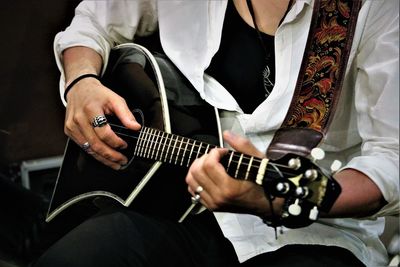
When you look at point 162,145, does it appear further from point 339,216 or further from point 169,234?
point 339,216

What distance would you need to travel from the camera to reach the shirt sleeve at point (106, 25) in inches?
56.1

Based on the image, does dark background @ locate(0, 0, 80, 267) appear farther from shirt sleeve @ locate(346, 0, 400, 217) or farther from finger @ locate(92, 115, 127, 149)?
shirt sleeve @ locate(346, 0, 400, 217)

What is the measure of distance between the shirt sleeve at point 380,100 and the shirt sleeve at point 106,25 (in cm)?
53

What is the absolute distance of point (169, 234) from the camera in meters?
1.19

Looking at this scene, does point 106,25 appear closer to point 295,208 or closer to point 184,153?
point 184,153

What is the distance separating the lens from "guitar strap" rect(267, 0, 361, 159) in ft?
3.56

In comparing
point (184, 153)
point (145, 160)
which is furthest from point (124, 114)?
point (184, 153)

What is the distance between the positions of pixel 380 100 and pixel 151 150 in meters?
0.42

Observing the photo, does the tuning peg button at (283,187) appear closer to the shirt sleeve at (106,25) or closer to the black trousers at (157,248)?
the black trousers at (157,248)

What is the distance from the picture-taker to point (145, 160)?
1202 millimetres

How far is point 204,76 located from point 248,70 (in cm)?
10

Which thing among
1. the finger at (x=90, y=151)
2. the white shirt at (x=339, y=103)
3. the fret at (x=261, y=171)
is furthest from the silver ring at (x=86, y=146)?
the fret at (x=261, y=171)

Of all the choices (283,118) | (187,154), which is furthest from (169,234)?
(283,118)

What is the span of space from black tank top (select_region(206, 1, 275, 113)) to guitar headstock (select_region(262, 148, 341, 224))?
32 centimetres
